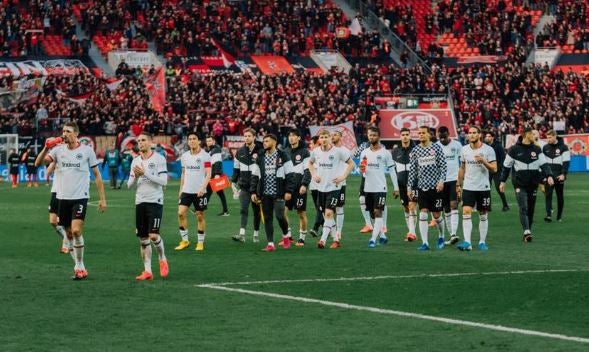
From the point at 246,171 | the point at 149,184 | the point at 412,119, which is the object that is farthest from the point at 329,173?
the point at 412,119

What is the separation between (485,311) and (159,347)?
164 inches

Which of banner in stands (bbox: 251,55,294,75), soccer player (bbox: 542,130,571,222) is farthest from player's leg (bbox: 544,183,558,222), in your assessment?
banner in stands (bbox: 251,55,294,75)

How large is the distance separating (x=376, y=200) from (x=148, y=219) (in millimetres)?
6930

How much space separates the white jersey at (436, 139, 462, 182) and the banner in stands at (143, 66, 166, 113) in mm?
32950

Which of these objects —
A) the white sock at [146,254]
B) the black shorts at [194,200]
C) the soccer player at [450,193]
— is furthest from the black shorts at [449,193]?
the white sock at [146,254]

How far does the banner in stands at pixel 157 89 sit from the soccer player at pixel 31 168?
7077 millimetres

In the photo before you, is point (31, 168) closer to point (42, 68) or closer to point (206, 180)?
point (42, 68)

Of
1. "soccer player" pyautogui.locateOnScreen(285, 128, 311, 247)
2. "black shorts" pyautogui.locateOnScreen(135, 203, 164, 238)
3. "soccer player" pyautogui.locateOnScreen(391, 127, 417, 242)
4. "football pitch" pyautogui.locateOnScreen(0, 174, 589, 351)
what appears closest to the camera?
"football pitch" pyautogui.locateOnScreen(0, 174, 589, 351)

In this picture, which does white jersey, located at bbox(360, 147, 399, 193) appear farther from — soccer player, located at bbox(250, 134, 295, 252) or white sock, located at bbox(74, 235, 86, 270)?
white sock, located at bbox(74, 235, 86, 270)

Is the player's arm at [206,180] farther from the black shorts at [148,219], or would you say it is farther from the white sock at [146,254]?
the white sock at [146,254]

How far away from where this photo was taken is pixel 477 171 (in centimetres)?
2147

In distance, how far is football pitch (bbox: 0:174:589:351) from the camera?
11.8m

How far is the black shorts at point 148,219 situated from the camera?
17.0 metres

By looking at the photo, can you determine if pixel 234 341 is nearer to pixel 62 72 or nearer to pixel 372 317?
pixel 372 317
